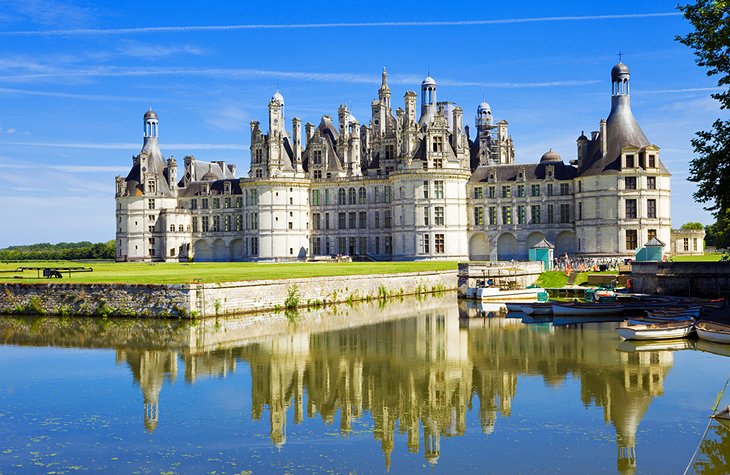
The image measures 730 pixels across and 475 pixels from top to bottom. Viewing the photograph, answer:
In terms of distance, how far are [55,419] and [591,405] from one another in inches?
489

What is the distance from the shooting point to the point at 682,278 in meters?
40.4

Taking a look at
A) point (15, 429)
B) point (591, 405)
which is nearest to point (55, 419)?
point (15, 429)

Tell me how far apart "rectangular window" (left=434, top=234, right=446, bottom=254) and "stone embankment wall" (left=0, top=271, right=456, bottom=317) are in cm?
2263

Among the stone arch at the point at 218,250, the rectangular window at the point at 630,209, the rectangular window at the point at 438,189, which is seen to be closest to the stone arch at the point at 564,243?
the rectangular window at the point at 630,209

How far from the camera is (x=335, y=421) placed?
664 inches

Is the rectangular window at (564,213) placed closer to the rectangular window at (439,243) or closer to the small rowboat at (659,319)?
the rectangular window at (439,243)

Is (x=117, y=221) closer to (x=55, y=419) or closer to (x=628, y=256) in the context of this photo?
(x=628, y=256)

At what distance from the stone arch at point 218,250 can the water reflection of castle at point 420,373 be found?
147ft

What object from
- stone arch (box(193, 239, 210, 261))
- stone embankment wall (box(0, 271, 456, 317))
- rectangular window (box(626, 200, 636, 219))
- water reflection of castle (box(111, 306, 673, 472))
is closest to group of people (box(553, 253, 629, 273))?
rectangular window (box(626, 200, 636, 219))

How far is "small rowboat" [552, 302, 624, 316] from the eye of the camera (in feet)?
116

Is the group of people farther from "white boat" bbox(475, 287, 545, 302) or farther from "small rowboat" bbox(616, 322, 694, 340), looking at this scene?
"small rowboat" bbox(616, 322, 694, 340)

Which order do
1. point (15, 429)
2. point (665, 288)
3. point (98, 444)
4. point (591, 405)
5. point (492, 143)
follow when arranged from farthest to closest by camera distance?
point (492, 143) < point (665, 288) < point (591, 405) < point (15, 429) < point (98, 444)

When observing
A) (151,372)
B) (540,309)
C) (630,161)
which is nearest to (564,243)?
(630,161)

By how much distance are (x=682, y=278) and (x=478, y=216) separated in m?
26.0
